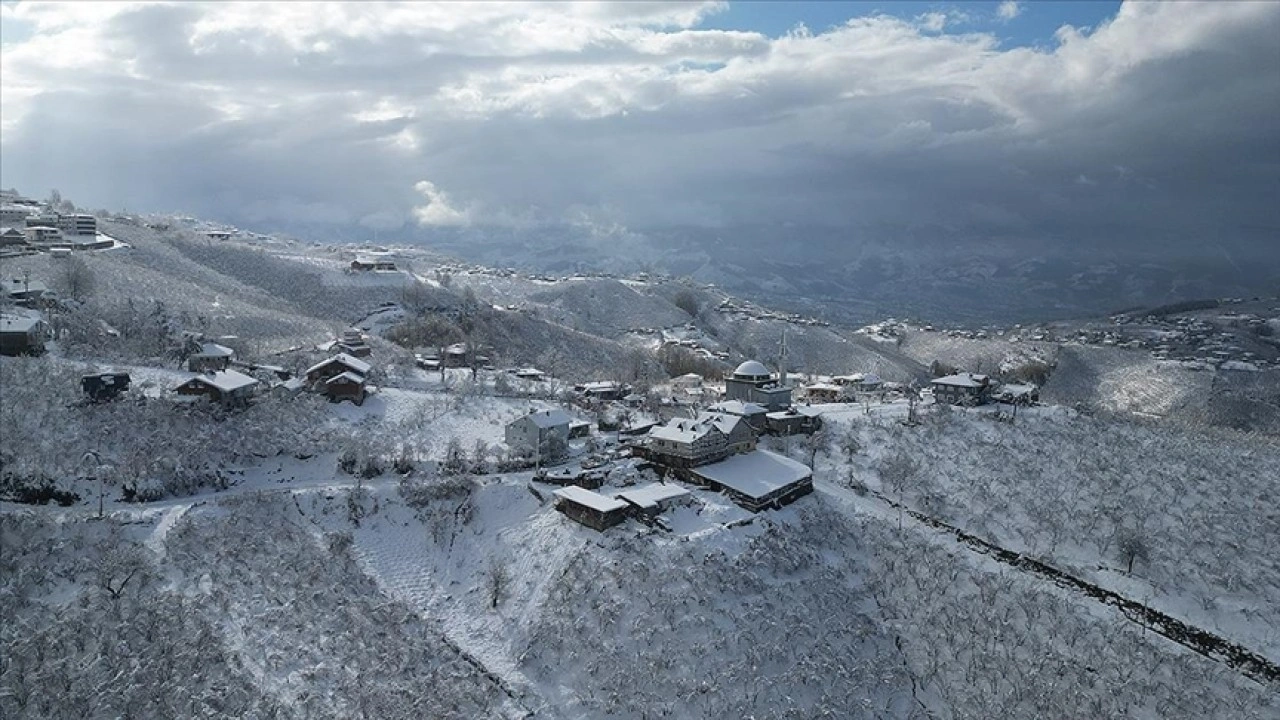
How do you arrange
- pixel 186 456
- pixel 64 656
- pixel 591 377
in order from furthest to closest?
pixel 591 377, pixel 186 456, pixel 64 656

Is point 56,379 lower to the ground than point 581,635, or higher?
higher

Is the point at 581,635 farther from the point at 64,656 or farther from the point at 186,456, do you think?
the point at 186,456

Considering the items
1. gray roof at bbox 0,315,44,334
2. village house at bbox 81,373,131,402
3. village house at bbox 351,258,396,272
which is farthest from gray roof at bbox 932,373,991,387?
village house at bbox 351,258,396,272

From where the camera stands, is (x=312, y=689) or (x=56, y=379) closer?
(x=312, y=689)

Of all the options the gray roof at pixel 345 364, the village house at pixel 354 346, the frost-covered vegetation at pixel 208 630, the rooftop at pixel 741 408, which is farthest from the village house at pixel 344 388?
the rooftop at pixel 741 408

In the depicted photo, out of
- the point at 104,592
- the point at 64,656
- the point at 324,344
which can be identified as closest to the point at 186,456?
the point at 104,592

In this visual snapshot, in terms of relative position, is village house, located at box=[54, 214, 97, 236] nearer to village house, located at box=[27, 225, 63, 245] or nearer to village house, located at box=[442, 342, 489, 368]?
village house, located at box=[27, 225, 63, 245]

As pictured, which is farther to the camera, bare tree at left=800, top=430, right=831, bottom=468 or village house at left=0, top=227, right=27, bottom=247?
village house at left=0, top=227, right=27, bottom=247

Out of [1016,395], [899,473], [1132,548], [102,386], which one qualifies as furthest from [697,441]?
[102,386]
